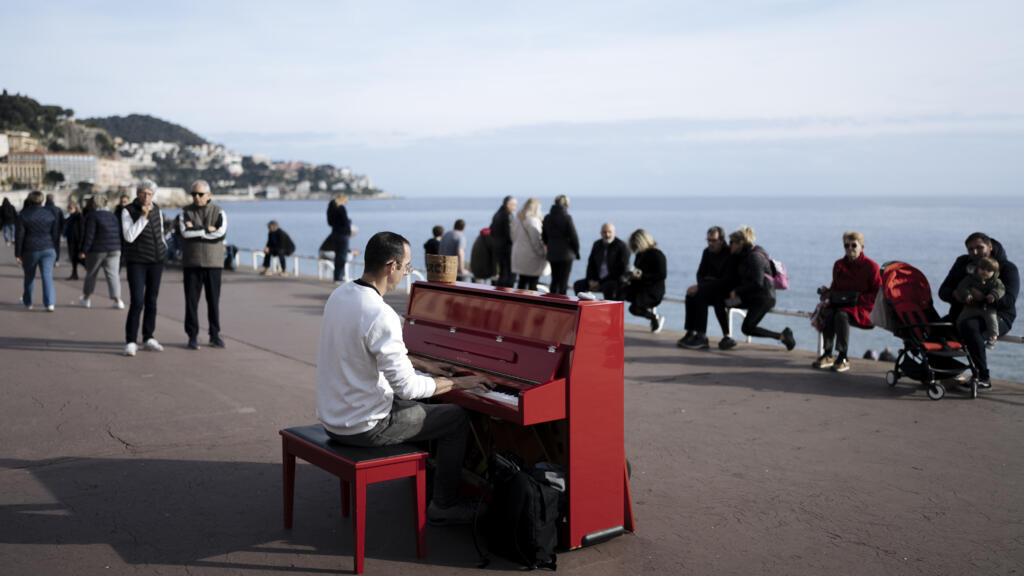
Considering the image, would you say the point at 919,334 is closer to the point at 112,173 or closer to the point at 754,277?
the point at 754,277

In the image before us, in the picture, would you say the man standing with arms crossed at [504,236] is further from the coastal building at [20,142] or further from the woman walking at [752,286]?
the coastal building at [20,142]

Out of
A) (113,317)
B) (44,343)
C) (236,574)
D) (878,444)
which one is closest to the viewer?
(236,574)

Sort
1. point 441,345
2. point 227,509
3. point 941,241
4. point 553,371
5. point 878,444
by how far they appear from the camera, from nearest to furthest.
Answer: point 553,371
point 227,509
point 441,345
point 878,444
point 941,241

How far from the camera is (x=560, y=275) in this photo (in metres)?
13.0

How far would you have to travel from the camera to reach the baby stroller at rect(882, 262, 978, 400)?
7723mm

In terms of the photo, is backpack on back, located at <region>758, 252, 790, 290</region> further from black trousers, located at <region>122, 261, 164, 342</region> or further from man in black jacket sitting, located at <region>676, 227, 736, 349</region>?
black trousers, located at <region>122, 261, 164, 342</region>

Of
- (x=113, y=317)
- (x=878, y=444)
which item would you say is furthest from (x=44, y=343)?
(x=878, y=444)

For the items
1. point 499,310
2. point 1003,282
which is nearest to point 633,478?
point 499,310

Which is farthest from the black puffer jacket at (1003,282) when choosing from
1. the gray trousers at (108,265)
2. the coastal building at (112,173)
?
the coastal building at (112,173)

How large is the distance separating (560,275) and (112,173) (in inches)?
7282

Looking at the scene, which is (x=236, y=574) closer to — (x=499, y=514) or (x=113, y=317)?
(x=499, y=514)

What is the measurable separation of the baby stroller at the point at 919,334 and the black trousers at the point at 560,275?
17.6ft

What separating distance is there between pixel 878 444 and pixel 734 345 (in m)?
4.48

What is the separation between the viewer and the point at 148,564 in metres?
3.92
